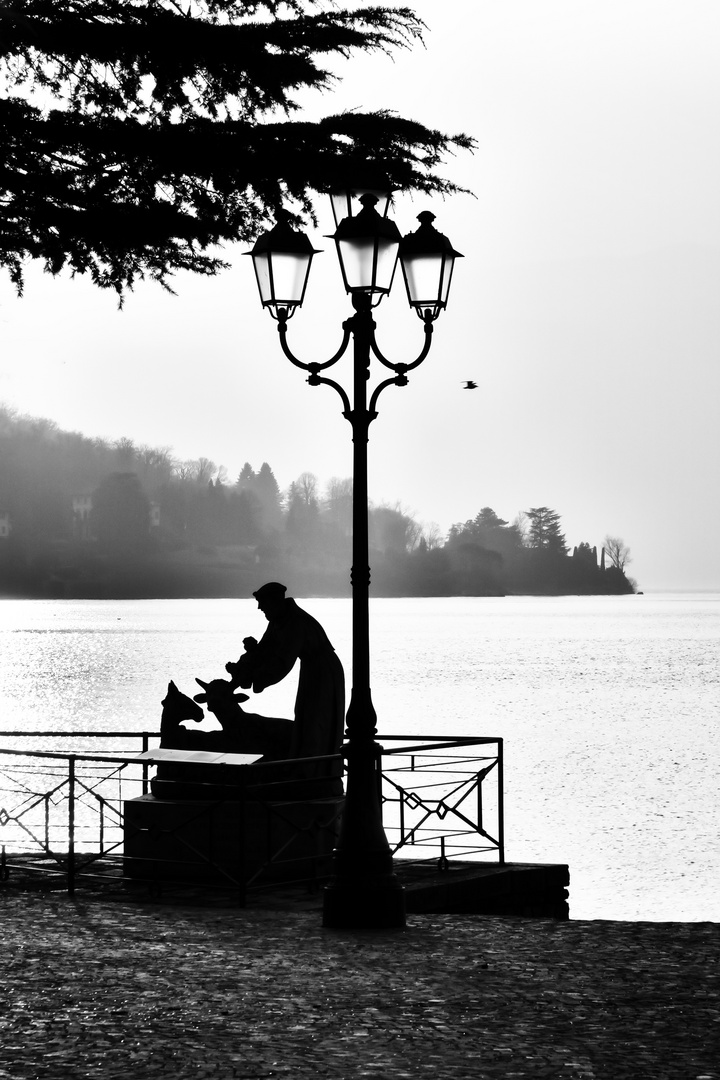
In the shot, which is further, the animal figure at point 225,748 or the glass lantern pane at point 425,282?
the animal figure at point 225,748

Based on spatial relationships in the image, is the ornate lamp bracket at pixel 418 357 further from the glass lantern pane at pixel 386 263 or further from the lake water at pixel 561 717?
the lake water at pixel 561 717

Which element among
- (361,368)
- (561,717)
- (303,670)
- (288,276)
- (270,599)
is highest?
(288,276)

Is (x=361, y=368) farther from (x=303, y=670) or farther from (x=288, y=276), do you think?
(x=303, y=670)

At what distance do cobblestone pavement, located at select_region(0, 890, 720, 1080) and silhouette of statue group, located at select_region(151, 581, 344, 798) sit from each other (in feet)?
5.83

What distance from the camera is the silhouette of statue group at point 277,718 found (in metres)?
12.3

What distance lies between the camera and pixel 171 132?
8766 millimetres

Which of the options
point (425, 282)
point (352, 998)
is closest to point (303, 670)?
point (425, 282)

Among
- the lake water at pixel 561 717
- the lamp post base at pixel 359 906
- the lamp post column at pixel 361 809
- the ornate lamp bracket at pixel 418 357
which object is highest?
the ornate lamp bracket at pixel 418 357

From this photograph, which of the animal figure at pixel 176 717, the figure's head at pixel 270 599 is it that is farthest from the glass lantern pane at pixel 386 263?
the animal figure at pixel 176 717

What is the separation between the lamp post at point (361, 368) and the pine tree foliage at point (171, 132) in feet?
1.34

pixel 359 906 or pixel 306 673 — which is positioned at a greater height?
pixel 306 673

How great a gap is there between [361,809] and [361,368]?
9.83 ft

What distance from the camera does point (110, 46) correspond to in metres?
8.30

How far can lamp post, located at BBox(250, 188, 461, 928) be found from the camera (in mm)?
9828
